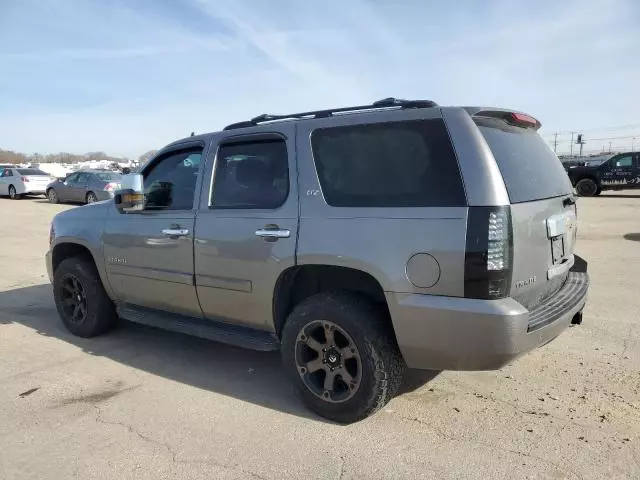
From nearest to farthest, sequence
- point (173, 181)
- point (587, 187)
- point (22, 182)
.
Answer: point (173, 181) → point (587, 187) → point (22, 182)

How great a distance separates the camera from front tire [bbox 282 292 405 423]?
3.26 meters

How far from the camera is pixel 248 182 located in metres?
4.03

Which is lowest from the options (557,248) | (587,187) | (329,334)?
(329,334)

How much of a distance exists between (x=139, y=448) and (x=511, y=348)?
2.22 meters

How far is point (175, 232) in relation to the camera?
4.26 meters

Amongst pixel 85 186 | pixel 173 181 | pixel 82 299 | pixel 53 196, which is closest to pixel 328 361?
pixel 173 181

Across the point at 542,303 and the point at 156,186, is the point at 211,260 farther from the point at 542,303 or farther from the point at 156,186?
the point at 542,303

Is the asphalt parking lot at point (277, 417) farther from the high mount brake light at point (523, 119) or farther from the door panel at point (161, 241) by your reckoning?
the high mount brake light at point (523, 119)

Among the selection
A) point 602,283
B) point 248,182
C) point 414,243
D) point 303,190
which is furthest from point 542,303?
point 602,283

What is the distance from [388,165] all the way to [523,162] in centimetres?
88

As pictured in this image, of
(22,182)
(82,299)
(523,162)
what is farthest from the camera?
(22,182)

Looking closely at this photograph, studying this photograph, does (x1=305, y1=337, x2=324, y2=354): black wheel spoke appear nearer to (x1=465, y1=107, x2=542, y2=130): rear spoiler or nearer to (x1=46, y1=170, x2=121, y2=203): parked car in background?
(x1=465, y1=107, x2=542, y2=130): rear spoiler

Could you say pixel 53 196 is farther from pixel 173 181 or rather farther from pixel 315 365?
pixel 315 365

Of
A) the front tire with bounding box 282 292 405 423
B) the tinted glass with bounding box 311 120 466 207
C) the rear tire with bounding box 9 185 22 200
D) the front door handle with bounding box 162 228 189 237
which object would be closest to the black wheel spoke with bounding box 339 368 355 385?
the front tire with bounding box 282 292 405 423
